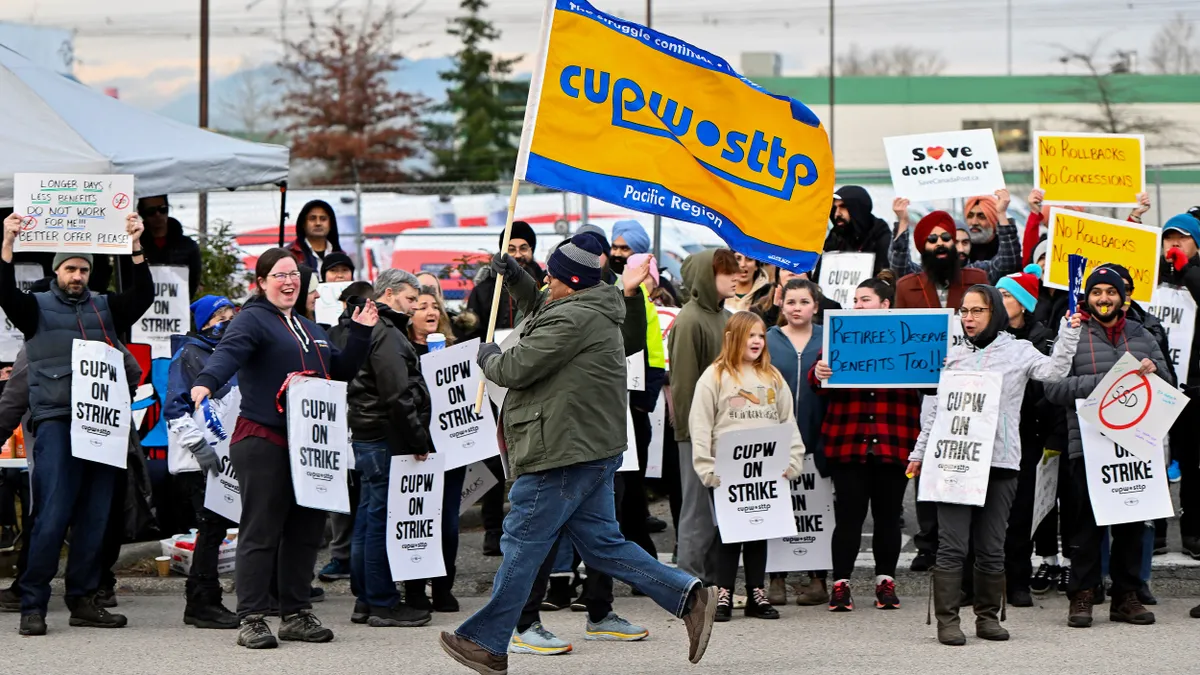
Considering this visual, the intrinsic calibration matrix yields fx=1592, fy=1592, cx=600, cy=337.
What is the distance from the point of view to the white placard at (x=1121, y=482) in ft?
28.7

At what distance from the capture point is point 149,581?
1027cm

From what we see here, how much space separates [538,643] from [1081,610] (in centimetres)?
303

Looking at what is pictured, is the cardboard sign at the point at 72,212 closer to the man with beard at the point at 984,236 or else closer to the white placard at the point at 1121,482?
the man with beard at the point at 984,236

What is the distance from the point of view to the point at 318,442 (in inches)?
325

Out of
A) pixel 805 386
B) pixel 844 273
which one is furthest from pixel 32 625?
pixel 844 273

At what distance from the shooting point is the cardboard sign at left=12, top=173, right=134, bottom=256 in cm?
921

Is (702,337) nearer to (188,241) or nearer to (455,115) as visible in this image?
(188,241)

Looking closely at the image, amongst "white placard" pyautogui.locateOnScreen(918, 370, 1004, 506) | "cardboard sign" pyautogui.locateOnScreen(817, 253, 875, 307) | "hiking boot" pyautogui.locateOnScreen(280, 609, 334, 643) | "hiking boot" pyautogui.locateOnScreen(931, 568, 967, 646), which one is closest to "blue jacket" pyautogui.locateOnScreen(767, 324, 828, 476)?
"white placard" pyautogui.locateOnScreen(918, 370, 1004, 506)

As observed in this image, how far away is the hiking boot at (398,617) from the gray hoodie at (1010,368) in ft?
9.38

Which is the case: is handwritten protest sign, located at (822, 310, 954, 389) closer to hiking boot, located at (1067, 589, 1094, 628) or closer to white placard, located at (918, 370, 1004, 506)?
white placard, located at (918, 370, 1004, 506)

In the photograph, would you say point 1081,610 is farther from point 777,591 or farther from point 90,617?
point 90,617

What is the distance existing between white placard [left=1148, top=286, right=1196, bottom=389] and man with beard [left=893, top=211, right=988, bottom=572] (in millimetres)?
1322

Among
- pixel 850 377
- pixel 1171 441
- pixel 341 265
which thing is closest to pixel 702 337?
pixel 850 377

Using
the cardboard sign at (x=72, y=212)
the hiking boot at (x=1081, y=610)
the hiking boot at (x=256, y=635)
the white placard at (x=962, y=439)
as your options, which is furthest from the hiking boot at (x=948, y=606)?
the cardboard sign at (x=72, y=212)
